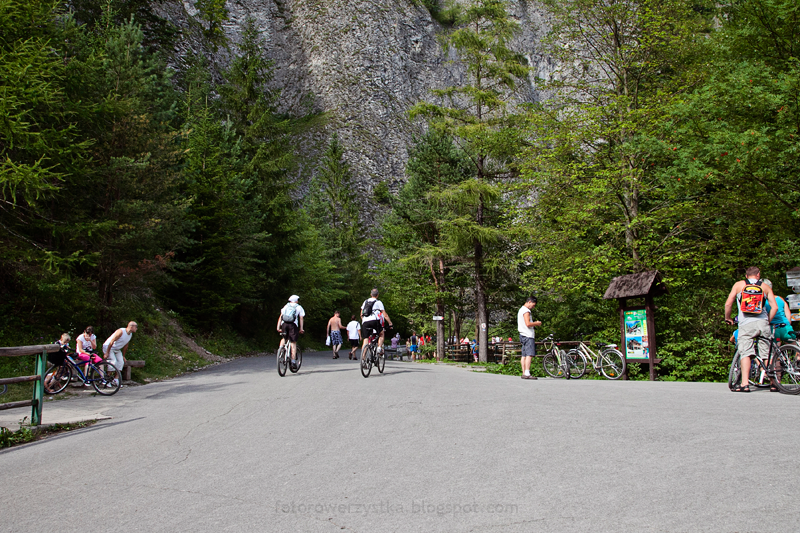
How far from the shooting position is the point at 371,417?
22.5 feet

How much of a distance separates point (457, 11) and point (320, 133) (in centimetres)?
5029

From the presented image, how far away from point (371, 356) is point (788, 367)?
26.2 ft

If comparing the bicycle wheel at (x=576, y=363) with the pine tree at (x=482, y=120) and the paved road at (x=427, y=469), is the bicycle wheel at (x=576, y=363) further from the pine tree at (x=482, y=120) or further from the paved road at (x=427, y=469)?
the pine tree at (x=482, y=120)

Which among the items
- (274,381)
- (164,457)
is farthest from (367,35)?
(164,457)

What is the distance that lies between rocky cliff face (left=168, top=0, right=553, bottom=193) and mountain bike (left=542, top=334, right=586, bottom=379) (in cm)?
5833

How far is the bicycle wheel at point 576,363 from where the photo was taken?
14461 millimetres

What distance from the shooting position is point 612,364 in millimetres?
14422

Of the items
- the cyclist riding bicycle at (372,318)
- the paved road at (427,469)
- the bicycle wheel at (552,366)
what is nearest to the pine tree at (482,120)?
the bicycle wheel at (552,366)

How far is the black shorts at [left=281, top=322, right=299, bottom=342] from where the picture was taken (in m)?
13.3

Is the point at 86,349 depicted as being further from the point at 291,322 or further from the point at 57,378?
the point at 291,322

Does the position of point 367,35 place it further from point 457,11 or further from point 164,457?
point 164,457

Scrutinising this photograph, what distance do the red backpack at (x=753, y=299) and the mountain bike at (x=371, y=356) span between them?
7.44m

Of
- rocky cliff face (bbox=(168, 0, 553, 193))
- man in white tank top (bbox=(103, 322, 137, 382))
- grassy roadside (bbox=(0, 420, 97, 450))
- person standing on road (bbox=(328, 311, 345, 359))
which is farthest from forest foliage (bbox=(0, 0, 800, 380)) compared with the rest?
rocky cliff face (bbox=(168, 0, 553, 193))

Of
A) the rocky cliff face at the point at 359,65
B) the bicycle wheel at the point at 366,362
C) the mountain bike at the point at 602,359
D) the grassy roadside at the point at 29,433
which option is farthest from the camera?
the rocky cliff face at the point at 359,65
